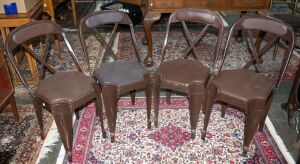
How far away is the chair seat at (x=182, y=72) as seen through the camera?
2.38m

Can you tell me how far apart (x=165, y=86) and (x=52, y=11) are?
6.10 feet

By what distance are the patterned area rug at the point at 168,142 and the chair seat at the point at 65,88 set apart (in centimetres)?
49

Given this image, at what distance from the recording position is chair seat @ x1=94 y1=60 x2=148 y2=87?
236 cm

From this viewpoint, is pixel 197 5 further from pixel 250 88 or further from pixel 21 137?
pixel 21 137

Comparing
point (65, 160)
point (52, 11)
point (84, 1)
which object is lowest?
point (65, 160)

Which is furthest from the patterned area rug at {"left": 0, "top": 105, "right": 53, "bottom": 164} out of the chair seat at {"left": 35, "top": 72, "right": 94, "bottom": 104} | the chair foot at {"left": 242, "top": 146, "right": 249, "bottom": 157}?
the chair foot at {"left": 242, "top": 146, "right": 249, "bottom": 157}

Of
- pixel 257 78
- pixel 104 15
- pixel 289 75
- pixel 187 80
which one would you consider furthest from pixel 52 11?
pixel 289 75

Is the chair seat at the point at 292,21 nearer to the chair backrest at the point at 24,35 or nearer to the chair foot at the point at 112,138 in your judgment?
the chair foot at the point at 112,138

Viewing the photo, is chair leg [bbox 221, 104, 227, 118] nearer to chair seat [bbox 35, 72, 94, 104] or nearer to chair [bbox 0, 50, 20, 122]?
chair seat [bbox 35, 72, 94, 104]

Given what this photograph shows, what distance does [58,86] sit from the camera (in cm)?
228

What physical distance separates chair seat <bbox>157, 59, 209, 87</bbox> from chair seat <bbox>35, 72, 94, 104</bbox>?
617 millimetres

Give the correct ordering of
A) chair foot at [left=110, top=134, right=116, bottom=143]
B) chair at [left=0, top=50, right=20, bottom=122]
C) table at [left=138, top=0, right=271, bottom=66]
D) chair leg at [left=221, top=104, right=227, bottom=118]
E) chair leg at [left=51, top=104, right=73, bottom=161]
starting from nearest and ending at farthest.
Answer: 1. chair leg at [left=51, top=104, right=73, bottom=161]
2. chair foot at [left=110, top=134, right=116, bottom=143]
3. chair at [left=0, top=50, right=20, bottom=122]
4. chair leg at [left=221, top=104, right=227, bottom=118]
5. table at [left=138, top=0, right=271, bottom=66]

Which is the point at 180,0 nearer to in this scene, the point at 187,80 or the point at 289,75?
the point at 187,80

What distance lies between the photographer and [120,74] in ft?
7.98
